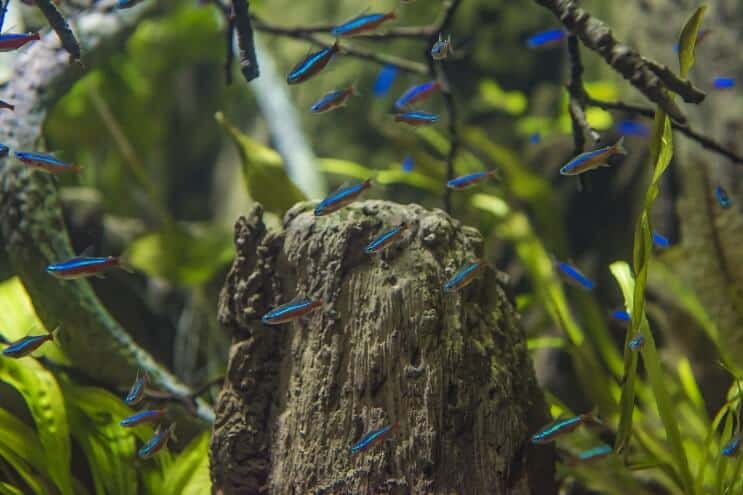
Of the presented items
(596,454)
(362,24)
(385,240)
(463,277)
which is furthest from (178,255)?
(596,454)

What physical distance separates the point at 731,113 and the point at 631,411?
3.96 m

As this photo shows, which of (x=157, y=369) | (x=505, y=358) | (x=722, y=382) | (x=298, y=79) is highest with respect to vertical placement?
(x=298, y=79)

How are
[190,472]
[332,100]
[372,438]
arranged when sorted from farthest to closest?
[190,472] < [332,100] < [372,438]

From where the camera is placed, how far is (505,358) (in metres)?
2.78

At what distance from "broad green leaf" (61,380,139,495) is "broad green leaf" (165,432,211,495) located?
8.7 inches

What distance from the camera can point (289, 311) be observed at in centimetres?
257

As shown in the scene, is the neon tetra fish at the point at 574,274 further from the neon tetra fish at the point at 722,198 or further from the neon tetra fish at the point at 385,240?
the neon tetra fish at the point at 385,240

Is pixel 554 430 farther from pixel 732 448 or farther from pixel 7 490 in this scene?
pixel 7 490

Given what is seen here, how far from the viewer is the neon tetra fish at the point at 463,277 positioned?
2604mm

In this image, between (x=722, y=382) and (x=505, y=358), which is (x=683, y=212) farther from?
(x=505, y=358)

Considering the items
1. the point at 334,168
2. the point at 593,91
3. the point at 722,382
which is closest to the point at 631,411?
the point at 722,382

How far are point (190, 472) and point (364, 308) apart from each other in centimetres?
138

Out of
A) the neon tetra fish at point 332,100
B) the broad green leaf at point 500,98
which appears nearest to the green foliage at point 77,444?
the neon tetra fish at point 332,100

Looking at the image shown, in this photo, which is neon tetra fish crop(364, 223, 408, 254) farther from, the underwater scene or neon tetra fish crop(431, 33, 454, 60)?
neon tetra fish crop(431, 33, 454, 60)
